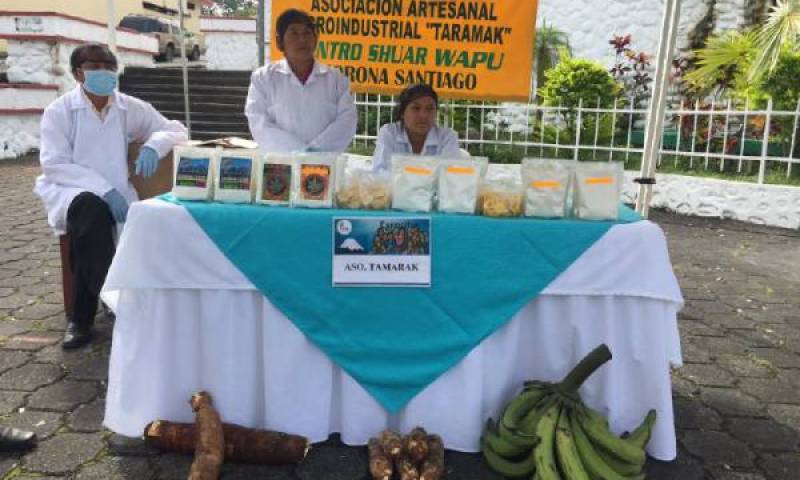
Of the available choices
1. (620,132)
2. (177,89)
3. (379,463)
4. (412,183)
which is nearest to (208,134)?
(177,89)

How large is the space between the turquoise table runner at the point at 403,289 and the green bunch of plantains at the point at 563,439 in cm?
30

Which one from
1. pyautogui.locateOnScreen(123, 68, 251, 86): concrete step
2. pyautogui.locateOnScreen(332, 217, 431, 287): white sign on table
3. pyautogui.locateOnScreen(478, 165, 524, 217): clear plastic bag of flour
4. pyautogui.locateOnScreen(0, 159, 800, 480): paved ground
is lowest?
pyautogui.locateOnScreen(0, 159, 800, 480): paved ground

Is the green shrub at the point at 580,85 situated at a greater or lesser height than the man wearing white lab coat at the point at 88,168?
greater

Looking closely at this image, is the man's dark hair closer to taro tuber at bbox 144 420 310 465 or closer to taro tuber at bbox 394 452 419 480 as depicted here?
taro tuber at bbox 144 420 310 465

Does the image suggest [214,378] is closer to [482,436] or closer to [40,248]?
[482,436]

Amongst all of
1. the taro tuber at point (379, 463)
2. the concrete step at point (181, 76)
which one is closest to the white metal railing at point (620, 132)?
the concrete step at point (181, 76)

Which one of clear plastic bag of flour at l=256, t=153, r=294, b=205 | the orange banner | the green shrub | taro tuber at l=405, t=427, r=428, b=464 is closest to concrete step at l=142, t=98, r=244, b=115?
the green shrub

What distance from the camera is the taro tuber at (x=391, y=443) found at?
2.33m

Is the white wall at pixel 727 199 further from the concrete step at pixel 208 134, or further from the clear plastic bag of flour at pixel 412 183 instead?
the concrete step at pixel 208 134

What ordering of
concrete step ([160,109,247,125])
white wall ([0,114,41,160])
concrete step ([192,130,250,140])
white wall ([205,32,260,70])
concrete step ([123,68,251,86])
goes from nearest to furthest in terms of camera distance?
concrete step ([192,130,250,140]) → white wall ([0,114,41,160]) → concrete step ([160,109,247,125]) → concrete step ([123,68,251,86]) → white wall ([205,32,260,70])

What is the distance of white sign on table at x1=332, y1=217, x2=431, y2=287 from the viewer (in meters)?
2.40

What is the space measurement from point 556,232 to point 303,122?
194 cm

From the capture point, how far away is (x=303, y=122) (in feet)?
12.5

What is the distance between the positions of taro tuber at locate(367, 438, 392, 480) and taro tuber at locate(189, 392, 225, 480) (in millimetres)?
530
